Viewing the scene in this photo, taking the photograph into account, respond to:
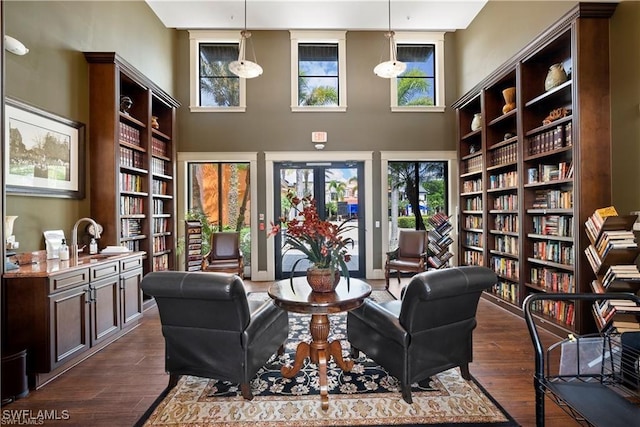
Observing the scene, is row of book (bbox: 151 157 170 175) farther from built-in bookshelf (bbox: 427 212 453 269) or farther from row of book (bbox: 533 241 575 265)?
row of book (bbox: 533 241 575 265)

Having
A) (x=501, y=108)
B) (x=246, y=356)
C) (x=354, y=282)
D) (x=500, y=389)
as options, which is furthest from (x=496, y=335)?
(x=501, y=108)

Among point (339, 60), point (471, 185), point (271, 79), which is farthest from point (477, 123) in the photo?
point (271, 79)

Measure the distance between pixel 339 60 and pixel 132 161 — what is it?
4.03 m

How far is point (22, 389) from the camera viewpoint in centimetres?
234

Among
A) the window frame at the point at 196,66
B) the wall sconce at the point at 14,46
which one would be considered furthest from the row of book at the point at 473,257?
the wall sconce at the point at 14,46

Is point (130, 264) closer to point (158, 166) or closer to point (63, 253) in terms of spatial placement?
point (63, 253)

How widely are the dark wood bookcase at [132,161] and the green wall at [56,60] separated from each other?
13cm

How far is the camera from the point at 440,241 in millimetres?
5934

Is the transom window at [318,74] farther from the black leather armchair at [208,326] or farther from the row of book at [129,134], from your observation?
the black leather armchair at [208,326]

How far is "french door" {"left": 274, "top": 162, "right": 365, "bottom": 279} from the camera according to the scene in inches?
243

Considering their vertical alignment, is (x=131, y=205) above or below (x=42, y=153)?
below

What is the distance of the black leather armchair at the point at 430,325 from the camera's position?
2.12 meters

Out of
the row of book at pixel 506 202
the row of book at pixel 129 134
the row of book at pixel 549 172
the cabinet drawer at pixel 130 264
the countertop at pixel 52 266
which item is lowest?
the cabinet drawer at pixel 130 264

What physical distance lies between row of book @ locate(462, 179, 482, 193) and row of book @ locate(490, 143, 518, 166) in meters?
0.54
